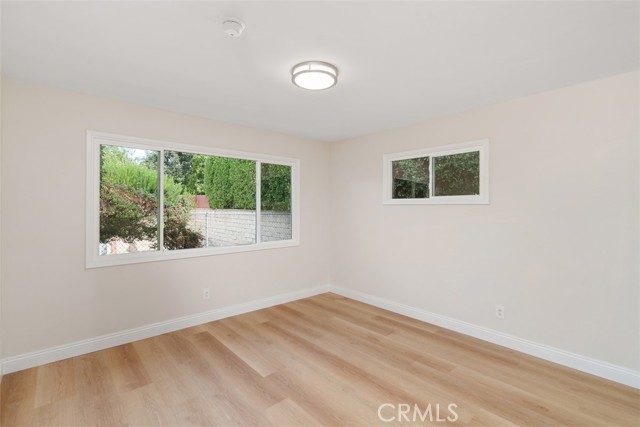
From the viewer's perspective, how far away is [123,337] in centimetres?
291

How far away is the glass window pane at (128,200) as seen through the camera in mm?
2885

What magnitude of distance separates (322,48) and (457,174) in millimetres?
2153

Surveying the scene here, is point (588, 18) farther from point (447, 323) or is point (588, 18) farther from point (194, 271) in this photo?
point (194, 271)

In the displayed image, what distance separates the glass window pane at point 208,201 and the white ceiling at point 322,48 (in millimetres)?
781

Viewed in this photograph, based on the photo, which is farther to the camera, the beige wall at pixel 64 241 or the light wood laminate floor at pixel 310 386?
the beige wall at pixel 64 241

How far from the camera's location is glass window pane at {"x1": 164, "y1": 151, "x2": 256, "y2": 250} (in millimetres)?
3314

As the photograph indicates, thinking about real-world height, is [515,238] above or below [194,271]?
above

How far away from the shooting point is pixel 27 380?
7.54 ft

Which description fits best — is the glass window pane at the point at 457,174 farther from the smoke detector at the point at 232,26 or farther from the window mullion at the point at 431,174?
the smoke detector at the point at 232,26

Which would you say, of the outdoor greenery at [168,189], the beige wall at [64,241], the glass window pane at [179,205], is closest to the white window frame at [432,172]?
the outdoor greenery at [168,189]

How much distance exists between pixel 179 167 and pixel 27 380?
87.1 inches

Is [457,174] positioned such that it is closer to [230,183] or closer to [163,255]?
[230,183]

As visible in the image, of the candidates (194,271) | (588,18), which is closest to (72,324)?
(194,271)

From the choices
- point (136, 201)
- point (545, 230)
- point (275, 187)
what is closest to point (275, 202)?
point (275, 187)
